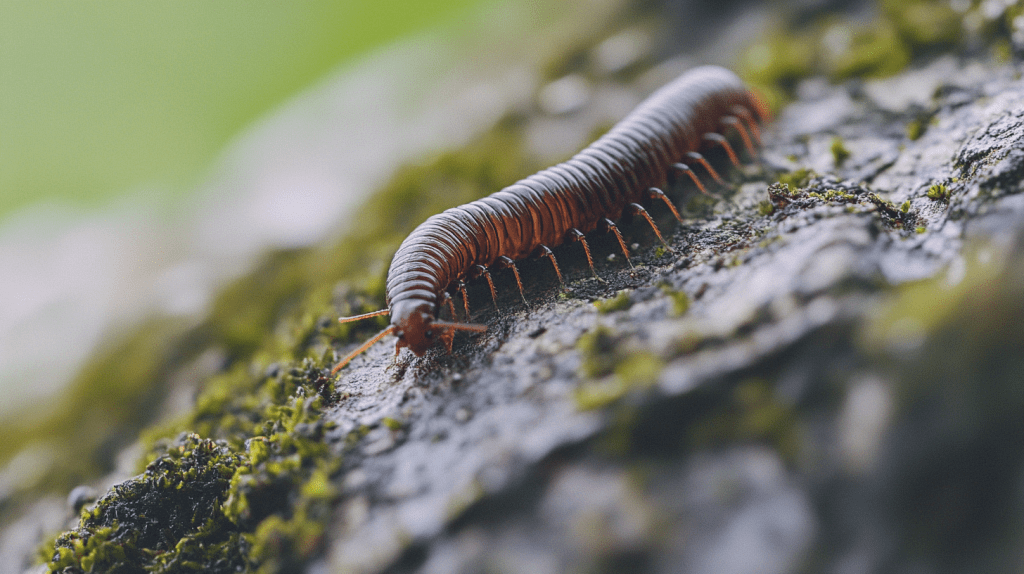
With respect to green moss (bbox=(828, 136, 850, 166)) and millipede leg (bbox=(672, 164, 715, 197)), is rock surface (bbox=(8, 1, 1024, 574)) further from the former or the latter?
millipede leg (bbox=(672, 164, 715, 197))

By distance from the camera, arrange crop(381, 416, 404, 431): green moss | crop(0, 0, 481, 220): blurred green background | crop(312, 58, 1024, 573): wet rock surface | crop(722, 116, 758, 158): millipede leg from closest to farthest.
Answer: crop(312, 58, 1024, 573): wet rock surface → crop(381, 416, 404, 431): green moss → crop(722, 116, 758, 158): millipede leg → crop(0, 0, 481, 220): blurred green background

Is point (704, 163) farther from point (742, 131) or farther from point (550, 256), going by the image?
point (550, 256)

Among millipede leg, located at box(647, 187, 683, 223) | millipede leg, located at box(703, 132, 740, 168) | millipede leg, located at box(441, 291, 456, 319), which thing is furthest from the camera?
millipede leg, located at box(703, 132, 740, 168)

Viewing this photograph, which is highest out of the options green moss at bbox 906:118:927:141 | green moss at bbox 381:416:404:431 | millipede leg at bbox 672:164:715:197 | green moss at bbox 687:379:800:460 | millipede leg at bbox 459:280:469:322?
millipede leg at bbox 672:164:715:197

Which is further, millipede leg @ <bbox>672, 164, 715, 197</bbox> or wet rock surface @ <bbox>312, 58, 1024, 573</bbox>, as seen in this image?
millipede leg @ <bbox>672, 164, 715, 197</bbox>

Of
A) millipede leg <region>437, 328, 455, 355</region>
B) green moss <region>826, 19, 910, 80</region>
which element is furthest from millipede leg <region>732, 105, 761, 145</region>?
millipede leg <region>437, 328, 455, 355</region>

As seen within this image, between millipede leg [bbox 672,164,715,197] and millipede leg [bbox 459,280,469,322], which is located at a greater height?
millipede leg [bbox 672,164,715,197]

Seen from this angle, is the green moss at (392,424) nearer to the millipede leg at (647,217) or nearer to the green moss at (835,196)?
the millipede leg at (647,217)
